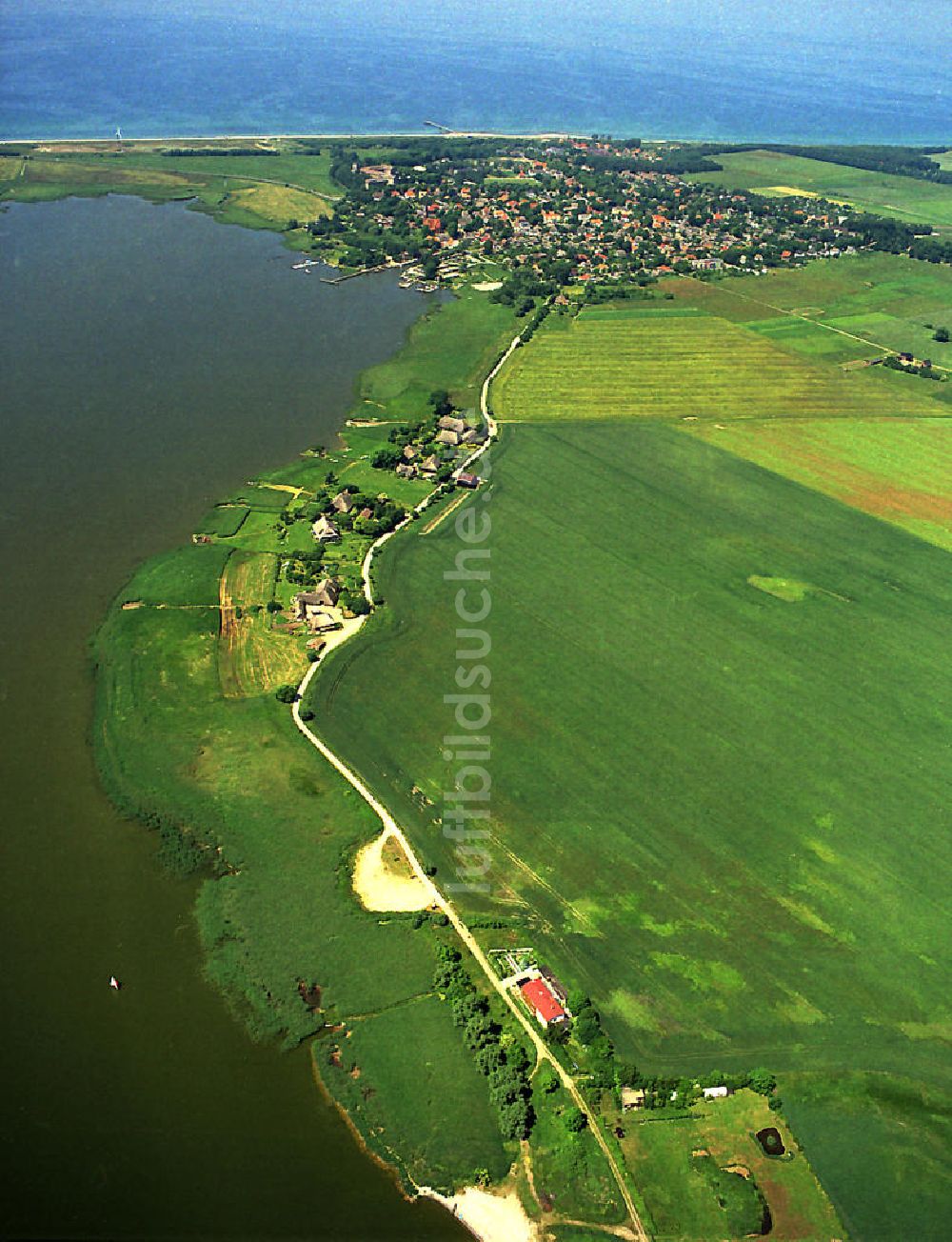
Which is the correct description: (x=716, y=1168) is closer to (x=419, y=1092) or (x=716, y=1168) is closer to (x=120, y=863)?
(x=419, y=1092)

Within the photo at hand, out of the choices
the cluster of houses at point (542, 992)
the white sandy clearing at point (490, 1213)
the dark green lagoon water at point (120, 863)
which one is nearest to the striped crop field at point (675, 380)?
the dark green lagoon water at point (120, 863)

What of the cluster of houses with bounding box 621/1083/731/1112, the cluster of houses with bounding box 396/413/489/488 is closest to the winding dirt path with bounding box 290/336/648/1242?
the cluster of houses with bounding box 621/1083/731/1112

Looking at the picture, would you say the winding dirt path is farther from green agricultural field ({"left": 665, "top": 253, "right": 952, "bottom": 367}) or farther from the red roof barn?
green agricultural field ({"left": 665, "top": 253, "right": 952, "bottom": 367})

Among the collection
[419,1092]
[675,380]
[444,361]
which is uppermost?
[675,380]

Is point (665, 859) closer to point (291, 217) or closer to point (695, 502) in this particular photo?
point (695, 502)

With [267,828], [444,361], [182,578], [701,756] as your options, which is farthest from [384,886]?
[444,361]

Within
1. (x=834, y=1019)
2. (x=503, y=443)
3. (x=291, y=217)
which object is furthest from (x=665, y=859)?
(x=291, y=217)
